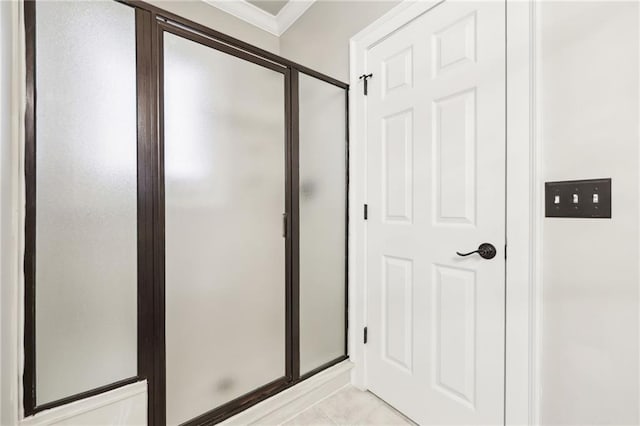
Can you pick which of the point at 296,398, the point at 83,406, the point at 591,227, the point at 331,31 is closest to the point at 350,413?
the point at 296,398

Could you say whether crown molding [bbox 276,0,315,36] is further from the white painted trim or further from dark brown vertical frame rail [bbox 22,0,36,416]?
the white painted trim

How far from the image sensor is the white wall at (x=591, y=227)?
0.91 m

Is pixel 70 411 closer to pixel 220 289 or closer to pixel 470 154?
pixel 220 289

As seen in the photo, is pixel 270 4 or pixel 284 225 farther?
pixel 270 4

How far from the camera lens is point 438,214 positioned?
4.53 feet

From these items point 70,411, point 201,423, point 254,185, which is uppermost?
point 254,185

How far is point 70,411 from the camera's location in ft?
3.21

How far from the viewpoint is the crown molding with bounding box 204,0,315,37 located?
7.67 ft

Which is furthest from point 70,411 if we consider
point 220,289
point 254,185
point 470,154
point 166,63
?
point 470,154

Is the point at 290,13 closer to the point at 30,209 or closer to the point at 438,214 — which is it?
the point at 438,214

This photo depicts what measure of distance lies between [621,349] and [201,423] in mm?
1528

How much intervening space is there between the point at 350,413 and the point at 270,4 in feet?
9.64

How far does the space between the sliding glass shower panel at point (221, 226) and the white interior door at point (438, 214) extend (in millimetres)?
565

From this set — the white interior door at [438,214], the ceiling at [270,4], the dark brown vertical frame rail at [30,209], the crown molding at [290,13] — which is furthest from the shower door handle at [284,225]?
the ceiling at [270,4]
